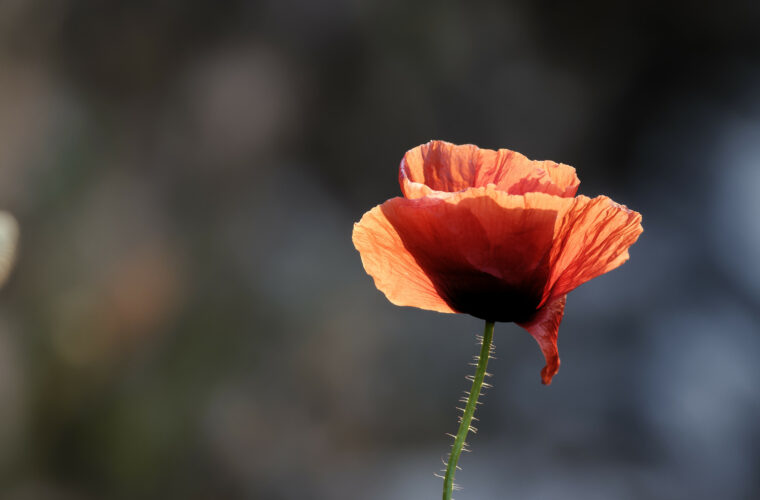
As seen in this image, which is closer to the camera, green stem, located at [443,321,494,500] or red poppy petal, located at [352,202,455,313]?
green stem, located at [443,321,494,500]

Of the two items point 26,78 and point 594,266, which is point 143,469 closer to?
point 26,78

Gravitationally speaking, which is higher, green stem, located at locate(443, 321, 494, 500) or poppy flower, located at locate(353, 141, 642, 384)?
poppy flower, located at locate(353, 141, 642, 384)

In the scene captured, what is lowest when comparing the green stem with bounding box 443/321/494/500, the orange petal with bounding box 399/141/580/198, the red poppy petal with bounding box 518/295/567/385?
the green stem with bounding box 443/321/494/500

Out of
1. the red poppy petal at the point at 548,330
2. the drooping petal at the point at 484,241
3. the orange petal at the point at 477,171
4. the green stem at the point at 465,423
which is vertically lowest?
the green stem at the point at 465,423

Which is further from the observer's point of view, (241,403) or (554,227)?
(241,403)

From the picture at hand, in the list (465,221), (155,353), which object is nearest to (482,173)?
(465,221)

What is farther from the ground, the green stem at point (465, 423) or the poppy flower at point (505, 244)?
the poppy flower at point (505, 244)
